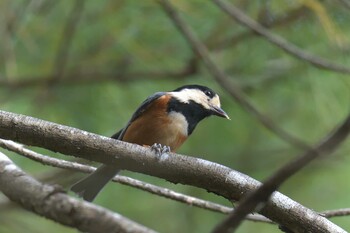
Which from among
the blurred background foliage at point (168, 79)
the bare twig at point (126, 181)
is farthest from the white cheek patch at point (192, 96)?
the bare twig at point (126, 181)

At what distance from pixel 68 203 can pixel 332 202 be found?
2921 mm

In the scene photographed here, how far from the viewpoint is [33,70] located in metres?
3.71

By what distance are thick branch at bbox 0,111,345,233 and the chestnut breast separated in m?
0.99

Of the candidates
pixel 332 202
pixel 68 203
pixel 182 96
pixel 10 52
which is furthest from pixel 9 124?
pixel 332 202

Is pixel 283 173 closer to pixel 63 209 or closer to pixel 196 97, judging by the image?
pixel 63 209

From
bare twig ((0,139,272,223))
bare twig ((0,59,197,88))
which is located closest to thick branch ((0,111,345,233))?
bare twig ((0,139,272,223))

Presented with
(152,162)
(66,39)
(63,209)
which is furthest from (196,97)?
(63,209)

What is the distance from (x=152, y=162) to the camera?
1854 mm

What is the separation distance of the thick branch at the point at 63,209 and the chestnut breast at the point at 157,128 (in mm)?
1687

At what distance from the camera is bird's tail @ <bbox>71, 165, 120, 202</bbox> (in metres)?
2.66

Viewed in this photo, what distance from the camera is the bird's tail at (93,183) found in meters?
2.66

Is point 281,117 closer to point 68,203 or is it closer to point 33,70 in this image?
point 33,70

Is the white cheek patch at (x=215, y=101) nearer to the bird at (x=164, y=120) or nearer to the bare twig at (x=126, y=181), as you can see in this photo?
the bird at (x=164, y=120)

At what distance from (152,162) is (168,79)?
6.21 ft
